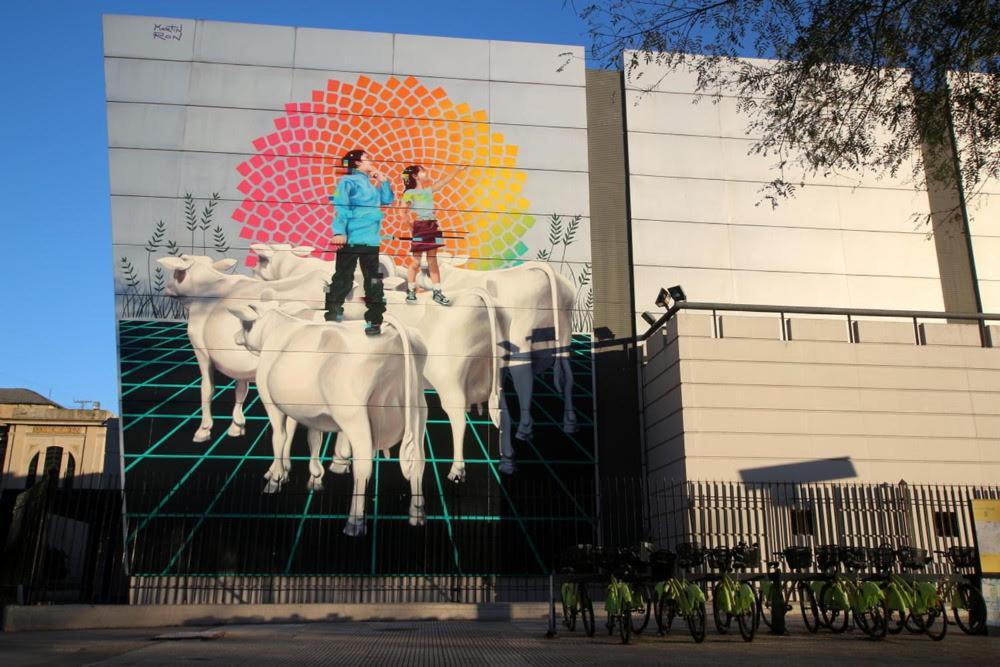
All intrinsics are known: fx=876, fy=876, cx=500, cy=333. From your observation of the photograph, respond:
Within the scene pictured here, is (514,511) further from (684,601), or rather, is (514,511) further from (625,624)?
(625,624)

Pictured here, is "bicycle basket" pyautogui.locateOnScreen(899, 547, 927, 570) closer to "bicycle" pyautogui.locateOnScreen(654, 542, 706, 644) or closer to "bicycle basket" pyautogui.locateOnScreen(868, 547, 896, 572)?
"bicycle basket" pyautogui.locateOnScreen(868, 547, 896, 572)

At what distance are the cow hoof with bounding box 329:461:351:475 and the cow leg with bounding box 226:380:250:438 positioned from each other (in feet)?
7.57

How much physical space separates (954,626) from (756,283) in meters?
11.9

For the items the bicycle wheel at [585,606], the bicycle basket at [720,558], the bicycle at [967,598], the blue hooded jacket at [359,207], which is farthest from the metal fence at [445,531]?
the blue hooded jacket at [359,207]

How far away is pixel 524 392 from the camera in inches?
872

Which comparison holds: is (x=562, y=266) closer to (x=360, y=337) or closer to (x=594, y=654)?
(x=360, y=337)

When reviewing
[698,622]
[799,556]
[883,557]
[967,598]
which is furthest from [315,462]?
[967,598]

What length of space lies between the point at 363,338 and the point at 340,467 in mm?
3289

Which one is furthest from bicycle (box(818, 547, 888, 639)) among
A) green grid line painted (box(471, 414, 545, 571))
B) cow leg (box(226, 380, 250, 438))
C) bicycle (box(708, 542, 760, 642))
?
cow leg (box(226, 380, 250, 438))

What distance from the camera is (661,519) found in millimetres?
19641

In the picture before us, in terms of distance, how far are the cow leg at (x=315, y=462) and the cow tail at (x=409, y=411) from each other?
1925mm

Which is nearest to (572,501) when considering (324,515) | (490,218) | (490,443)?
(490,443)

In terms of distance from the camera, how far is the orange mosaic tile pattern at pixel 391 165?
22688mm

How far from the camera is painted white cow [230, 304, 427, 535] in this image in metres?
21.3
